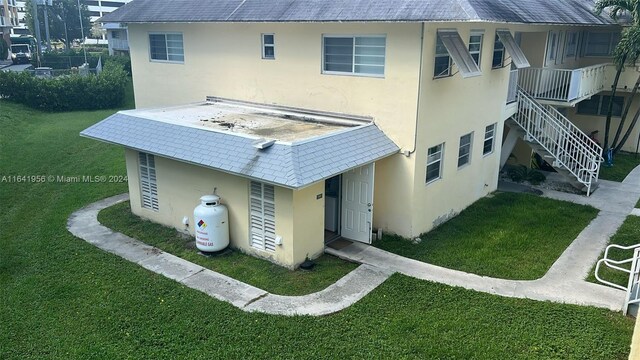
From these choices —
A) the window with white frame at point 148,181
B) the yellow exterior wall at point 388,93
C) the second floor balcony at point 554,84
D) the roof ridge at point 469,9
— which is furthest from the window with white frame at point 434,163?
the window with white frame at point 148,181

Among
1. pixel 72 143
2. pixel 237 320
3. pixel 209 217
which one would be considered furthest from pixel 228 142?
pixel 72 143

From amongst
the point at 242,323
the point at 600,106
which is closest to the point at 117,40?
the point at 600,106

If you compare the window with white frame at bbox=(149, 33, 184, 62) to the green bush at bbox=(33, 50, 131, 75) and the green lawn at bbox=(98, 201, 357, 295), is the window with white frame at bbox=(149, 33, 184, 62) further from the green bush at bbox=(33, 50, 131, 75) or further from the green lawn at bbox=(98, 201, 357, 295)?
the green bush at bbox=(33, 50, 131, 75)

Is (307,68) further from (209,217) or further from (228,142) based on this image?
(209,217)

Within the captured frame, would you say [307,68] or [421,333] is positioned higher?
[307,68]

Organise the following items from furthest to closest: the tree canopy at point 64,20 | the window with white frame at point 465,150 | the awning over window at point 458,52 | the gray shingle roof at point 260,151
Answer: the tree canopy at point 64,20 → the window with white frame at point 465,150 → the awning over window at point 458,52 → the gray shingle roof at point 260,151

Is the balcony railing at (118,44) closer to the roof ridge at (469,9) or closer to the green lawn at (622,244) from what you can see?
the roof ridge at (469,9)
